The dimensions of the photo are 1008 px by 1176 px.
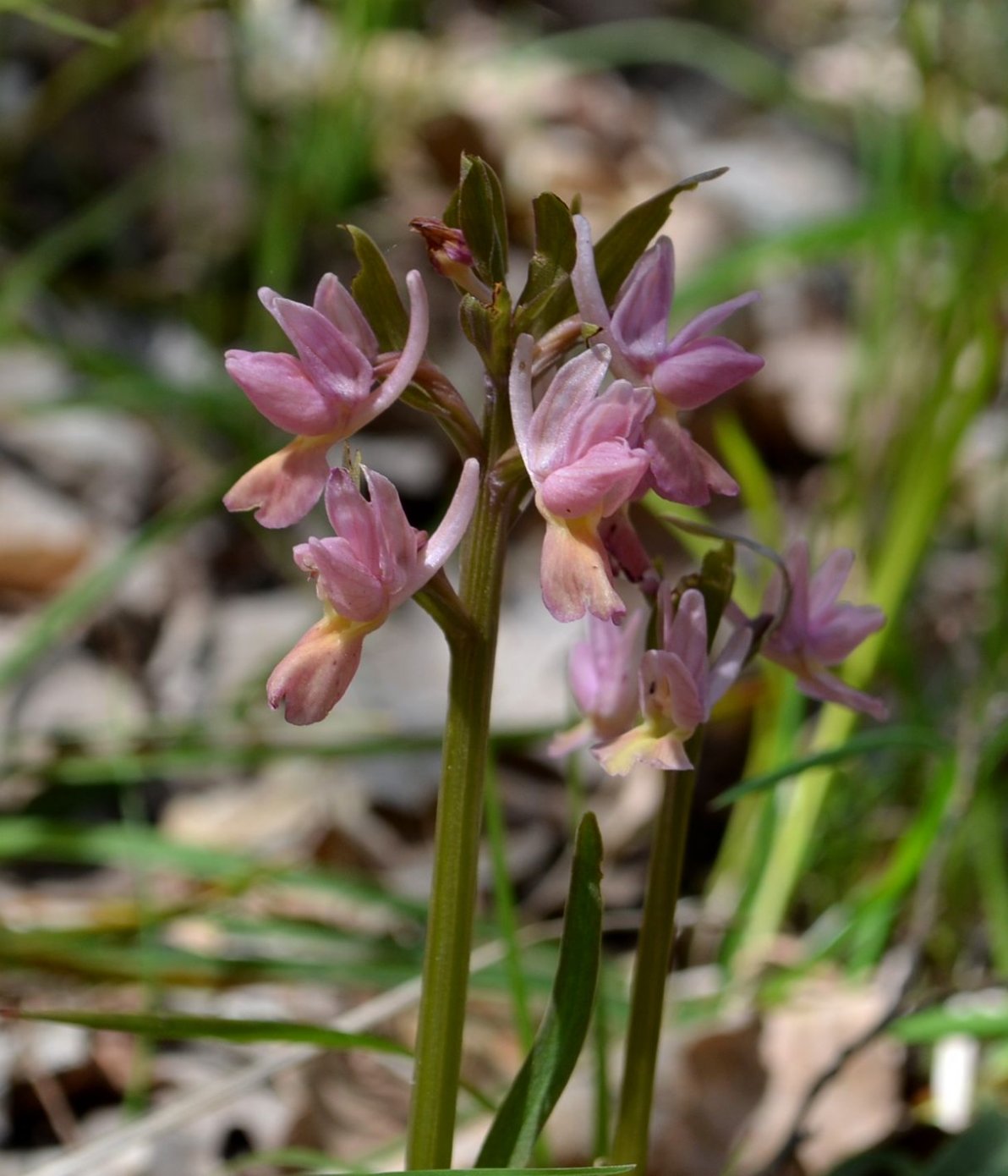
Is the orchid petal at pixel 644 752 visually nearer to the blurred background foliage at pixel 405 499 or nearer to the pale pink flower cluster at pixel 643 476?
the pale pink flower cluster at pixel 643 476

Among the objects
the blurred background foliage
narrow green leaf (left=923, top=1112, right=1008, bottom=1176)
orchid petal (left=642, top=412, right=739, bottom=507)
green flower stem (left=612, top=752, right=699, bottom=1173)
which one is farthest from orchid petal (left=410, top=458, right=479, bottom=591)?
narrow green leaf (left=923, top=1112, right=1008, bottom=1176)

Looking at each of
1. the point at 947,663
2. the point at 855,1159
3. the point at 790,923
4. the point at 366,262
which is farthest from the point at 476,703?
the point at 947,663

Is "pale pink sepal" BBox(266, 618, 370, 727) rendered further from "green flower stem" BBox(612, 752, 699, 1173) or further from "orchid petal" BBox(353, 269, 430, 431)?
"green flower stem" BBox(612, 752, 699, 1173)

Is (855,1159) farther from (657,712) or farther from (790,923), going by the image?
(790,923)

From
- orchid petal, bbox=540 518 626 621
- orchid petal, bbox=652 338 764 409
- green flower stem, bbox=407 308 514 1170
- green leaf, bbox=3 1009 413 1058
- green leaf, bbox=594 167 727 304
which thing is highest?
green leaf, bbox=594 167 727 304

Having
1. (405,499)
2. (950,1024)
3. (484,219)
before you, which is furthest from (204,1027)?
(405,499)

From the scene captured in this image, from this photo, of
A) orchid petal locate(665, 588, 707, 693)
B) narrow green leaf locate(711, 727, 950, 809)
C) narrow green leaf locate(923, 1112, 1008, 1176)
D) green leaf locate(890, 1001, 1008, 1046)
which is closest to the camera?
orchid petal locate(665, 588, 707, 693)

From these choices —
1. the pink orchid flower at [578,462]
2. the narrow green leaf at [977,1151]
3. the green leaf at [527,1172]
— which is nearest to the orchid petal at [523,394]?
the pink orchid flower at [578,462]
